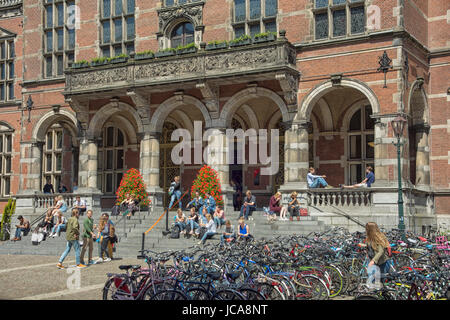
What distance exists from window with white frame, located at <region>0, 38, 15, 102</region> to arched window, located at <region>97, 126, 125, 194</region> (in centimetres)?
553

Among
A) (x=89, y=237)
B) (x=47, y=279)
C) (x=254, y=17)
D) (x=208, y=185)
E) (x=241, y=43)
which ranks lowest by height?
(x=47, y=279)

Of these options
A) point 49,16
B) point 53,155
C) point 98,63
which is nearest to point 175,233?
point 98,63

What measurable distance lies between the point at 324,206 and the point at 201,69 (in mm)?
6538

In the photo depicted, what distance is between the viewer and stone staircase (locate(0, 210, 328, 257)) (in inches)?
707

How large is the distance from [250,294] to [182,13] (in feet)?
58.3

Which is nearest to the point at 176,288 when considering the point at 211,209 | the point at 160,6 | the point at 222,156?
the point at 211,209

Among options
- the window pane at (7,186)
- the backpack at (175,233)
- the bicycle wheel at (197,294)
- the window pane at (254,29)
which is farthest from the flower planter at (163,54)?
the bicycle wheel at (197,294)

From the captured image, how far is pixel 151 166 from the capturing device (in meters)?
22.6

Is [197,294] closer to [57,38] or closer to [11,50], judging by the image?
[57,38]

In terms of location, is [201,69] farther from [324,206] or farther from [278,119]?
[324,206]

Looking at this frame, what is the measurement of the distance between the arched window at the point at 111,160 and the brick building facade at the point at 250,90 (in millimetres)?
50

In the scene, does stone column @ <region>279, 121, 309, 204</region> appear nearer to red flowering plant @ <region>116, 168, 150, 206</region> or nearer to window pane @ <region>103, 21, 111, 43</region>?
red flowering plant @ <region>116, 168, 150, 206</region>

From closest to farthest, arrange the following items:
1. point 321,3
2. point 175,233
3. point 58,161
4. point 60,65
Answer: point 175,233, point 321,3, point 60,65, point 58,161

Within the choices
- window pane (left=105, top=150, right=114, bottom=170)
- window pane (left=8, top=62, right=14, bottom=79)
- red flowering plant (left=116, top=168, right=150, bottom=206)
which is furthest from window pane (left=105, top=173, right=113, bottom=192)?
window pane (left=8, top=62, right=14, bottom=79)
